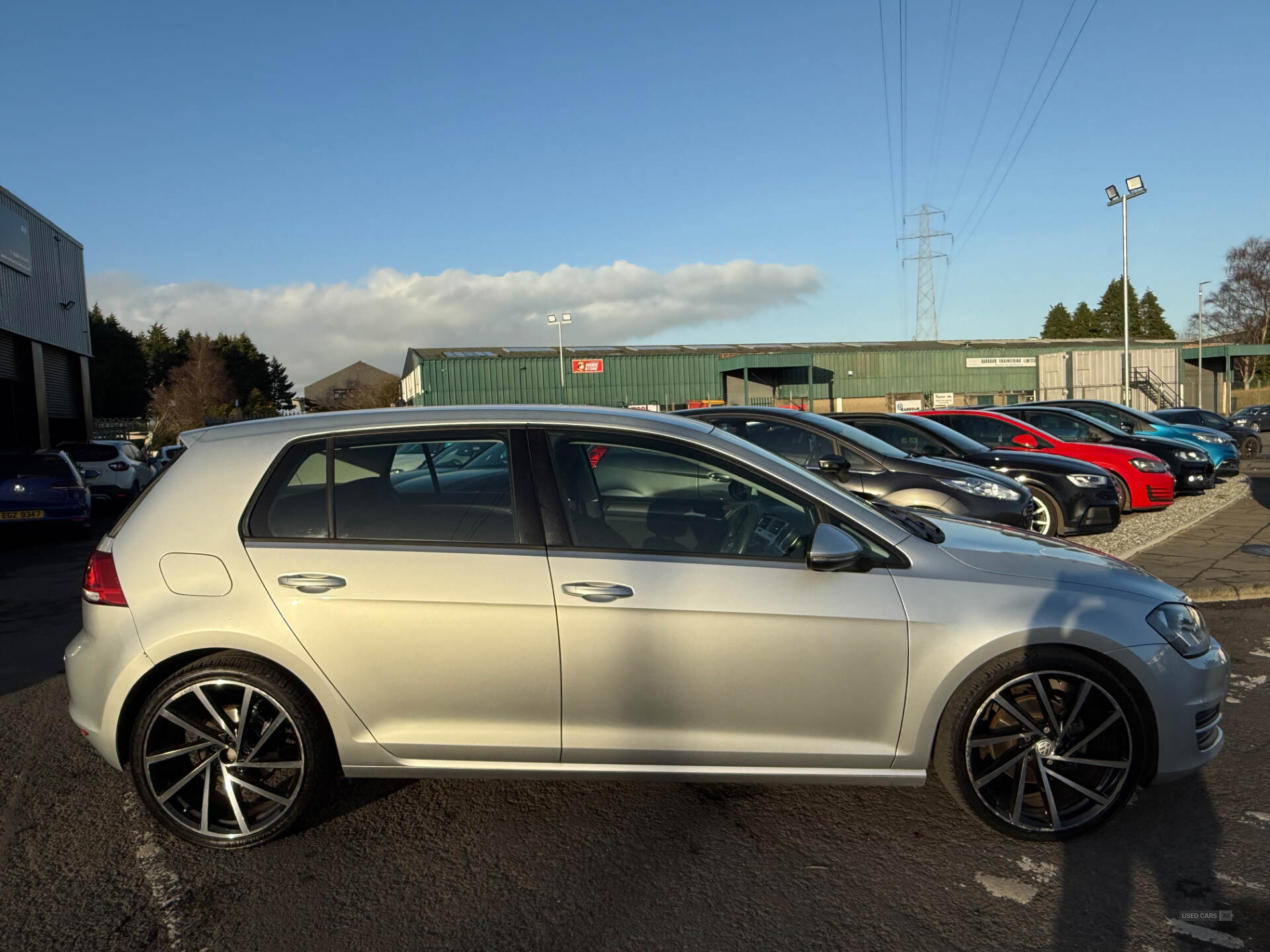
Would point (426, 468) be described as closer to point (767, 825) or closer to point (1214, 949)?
point (767, 825)

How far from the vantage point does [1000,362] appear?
55.0 m

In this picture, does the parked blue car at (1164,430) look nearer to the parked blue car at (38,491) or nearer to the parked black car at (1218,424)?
the parked black car at (1218,424)

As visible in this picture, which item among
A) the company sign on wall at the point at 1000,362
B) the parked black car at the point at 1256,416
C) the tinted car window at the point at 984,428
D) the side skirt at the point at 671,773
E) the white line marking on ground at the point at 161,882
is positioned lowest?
the white line marking on ground at the point at 161,882

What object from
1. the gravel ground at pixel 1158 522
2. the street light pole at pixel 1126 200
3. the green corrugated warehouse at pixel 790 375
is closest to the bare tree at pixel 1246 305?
the green corrugated warehouse at pixel 790 375

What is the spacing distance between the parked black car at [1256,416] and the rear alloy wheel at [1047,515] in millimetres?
30545

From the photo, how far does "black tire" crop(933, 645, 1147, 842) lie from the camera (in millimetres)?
3250

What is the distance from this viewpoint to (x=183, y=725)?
11.0 feet

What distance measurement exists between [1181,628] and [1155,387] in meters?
55.1

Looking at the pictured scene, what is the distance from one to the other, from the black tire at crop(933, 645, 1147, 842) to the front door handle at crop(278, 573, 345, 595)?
2240mm

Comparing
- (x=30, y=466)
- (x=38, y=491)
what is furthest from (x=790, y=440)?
(x=30, y=466)

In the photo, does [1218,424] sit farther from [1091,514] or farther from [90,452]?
[90,452]

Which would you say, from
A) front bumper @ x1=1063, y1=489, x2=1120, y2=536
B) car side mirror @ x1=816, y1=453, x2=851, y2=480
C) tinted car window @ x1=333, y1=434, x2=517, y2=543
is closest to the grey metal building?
car side mirror @ x1=816, y1=453, x2=851, y2=480

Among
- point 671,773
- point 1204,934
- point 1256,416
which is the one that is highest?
point 1256,416

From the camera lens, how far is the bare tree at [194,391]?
58719mm
